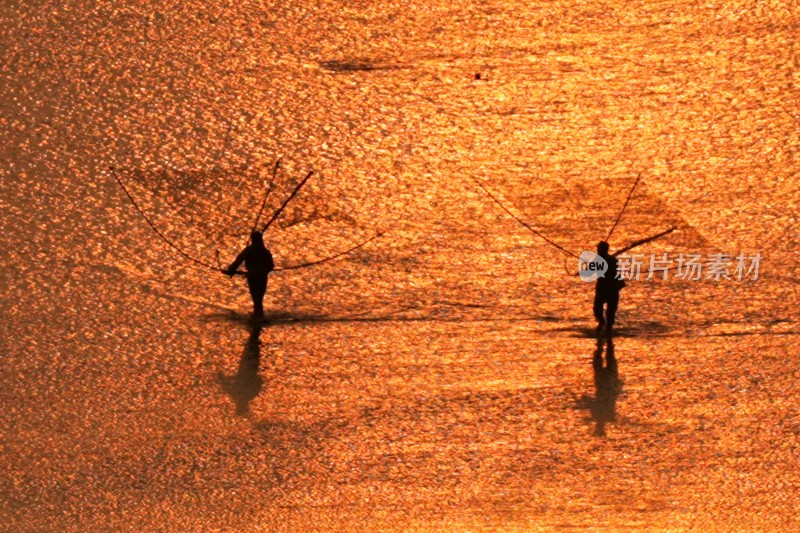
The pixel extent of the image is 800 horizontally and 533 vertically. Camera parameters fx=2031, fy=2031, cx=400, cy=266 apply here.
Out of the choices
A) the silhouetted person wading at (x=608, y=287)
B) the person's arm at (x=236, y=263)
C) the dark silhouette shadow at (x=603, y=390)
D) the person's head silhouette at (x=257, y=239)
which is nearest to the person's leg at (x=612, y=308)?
the silhouetted person wading at (x=608, y=287)

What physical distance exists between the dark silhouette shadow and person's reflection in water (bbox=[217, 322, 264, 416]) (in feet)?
11.5

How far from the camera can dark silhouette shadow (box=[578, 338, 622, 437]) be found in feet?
69.7

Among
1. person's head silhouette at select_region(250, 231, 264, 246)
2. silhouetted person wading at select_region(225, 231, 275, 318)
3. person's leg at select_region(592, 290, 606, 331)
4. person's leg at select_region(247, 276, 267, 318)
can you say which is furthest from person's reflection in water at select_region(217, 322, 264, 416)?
person's leg at select_region(592, 290, 606, 331)

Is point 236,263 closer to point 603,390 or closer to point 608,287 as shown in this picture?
point 608,287

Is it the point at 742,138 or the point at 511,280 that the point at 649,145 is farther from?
the point at 511,280

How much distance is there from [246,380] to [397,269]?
3034mm

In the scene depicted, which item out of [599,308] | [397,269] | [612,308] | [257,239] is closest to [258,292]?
[257,239]

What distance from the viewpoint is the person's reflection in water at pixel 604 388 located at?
21219 millimetres

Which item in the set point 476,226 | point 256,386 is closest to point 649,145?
point 476,226

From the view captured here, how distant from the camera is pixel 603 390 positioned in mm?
21781

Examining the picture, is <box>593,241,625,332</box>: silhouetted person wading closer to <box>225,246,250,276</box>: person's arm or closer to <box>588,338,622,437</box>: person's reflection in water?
<box>588,338,622,437</box>: person's reflection in water

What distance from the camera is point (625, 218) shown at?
25172 millimetres

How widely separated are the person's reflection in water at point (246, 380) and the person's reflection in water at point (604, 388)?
3.60 meters

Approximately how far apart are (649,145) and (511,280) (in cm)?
379
